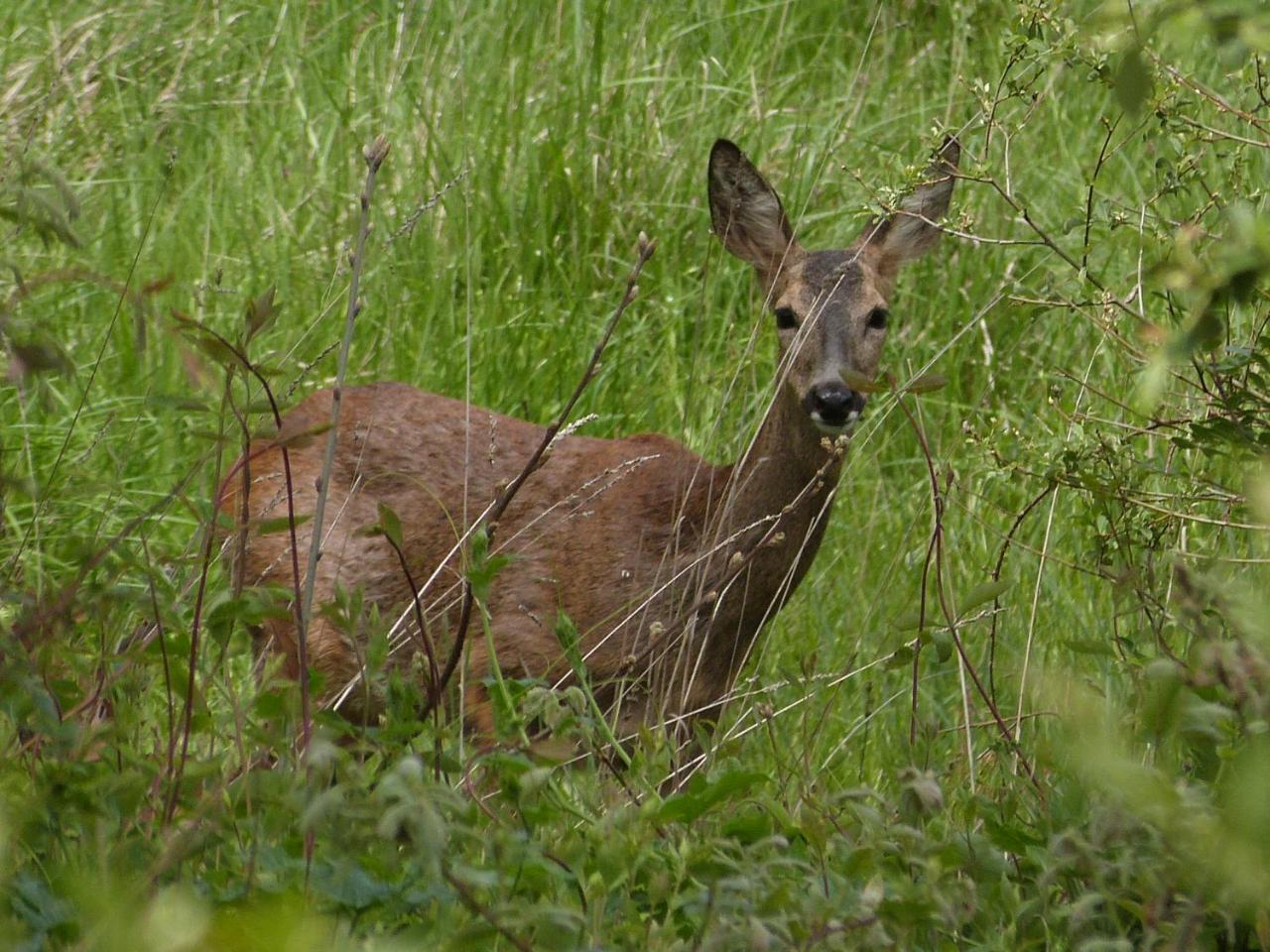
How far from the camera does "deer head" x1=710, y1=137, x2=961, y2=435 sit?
432 cm

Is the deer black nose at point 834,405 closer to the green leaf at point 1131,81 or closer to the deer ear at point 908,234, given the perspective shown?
the deer ear at point 908,234

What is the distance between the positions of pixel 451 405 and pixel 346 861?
3.00m

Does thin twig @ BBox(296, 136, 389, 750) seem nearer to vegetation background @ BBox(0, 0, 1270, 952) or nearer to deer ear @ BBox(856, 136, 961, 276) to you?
vegetation background @ BBox(0, 0, 1270, 952)

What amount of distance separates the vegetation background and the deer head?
14 cm

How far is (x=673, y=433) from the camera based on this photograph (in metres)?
5.66

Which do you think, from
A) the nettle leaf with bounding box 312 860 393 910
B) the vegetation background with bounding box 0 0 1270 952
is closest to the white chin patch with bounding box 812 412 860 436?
the vegetation background with bounding box 0 0 1270 952

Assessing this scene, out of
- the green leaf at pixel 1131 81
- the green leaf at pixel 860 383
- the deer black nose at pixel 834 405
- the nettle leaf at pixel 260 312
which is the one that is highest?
the green leaf at pixel 1131 81

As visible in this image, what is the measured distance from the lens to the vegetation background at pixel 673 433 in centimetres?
194

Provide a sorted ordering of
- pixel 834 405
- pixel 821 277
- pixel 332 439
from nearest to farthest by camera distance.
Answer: pixel 332 439, pixel 834 405, pixel 821 277

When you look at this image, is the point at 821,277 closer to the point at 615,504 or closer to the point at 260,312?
the point at 615,504

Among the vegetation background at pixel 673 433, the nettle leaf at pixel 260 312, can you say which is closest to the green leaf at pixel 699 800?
the vegetation background at pixel 673 433

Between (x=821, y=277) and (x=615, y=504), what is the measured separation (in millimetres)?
710

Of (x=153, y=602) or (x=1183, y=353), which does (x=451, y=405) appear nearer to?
(x=153, y=602)

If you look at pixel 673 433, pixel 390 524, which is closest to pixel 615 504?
pixel 673 433
